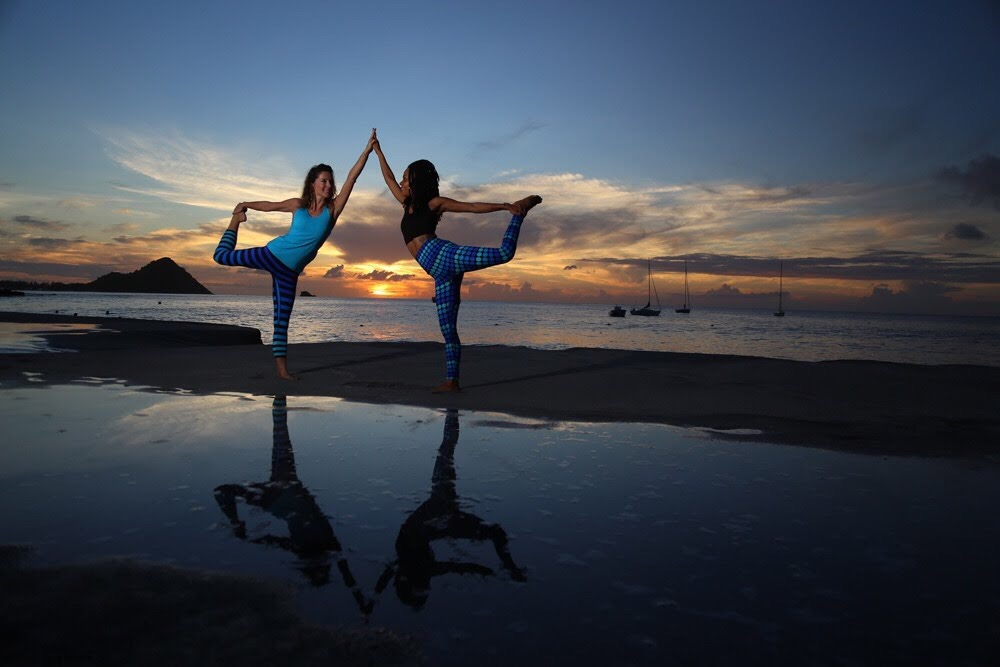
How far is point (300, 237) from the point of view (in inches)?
332

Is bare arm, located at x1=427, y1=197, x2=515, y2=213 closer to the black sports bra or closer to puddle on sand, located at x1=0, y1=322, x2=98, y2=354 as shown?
the black sports bra

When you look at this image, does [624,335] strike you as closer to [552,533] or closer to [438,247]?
[438,247]

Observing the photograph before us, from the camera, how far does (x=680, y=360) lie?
11.1 metres

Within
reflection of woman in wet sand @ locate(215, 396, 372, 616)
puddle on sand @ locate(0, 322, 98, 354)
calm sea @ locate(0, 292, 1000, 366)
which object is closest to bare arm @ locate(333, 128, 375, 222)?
reflection of woman in wet sand @ locate(215, 396, 372, 616)

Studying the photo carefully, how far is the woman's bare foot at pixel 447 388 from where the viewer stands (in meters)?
7.30

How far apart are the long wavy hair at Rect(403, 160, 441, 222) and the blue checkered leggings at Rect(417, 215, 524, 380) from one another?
1.69 ft

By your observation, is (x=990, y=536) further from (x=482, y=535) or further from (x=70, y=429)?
(x=70, y=429)

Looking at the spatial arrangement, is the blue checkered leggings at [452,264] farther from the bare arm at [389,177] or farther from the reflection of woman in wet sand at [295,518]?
the reflection of woman in wet sand at [295,518]

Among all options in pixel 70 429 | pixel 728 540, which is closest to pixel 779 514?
pixel 728 540

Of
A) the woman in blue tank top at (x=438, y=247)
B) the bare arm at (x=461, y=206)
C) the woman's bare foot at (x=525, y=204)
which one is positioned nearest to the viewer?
the woman's bare foot at (x=525, y=204)

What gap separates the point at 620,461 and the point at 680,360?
7.46 m

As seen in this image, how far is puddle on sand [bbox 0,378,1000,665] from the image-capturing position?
6.33ft

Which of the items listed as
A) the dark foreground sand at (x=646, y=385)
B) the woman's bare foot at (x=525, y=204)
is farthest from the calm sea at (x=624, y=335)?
the woman's bare foot at (x=525, y=204)

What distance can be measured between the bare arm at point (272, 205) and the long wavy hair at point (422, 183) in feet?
6.42
